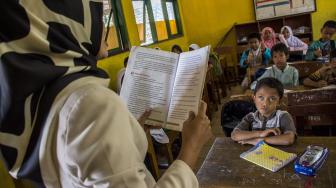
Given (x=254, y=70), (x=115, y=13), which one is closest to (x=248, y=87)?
(x=254, y=70)

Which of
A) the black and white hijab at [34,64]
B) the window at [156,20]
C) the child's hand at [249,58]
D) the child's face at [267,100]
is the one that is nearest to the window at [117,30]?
the window at [156,20]

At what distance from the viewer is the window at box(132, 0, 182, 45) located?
469cm

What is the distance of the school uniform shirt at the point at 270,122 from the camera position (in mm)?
1646

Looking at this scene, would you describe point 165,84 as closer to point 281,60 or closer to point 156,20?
point 281,60

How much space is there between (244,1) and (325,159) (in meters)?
5.63

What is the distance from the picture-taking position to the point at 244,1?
634cm

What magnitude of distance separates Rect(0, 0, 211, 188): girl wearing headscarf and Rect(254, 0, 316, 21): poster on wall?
242 inches

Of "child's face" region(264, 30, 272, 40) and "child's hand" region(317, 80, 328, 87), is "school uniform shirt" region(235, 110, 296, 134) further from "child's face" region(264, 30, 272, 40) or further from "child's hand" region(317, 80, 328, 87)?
"child's face" region(264, 30, 272, 40)

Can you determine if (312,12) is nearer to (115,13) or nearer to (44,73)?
(115,13)

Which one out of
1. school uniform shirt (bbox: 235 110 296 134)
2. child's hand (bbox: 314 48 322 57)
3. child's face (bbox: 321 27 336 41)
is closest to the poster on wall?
child's face (bbox: 321 27 336 41)

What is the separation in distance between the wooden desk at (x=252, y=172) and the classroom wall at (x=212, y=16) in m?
5.38

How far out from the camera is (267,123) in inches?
69.1

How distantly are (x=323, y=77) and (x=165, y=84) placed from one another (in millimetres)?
2332

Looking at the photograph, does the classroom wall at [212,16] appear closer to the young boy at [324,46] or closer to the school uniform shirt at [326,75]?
the young boy at [324,46]
